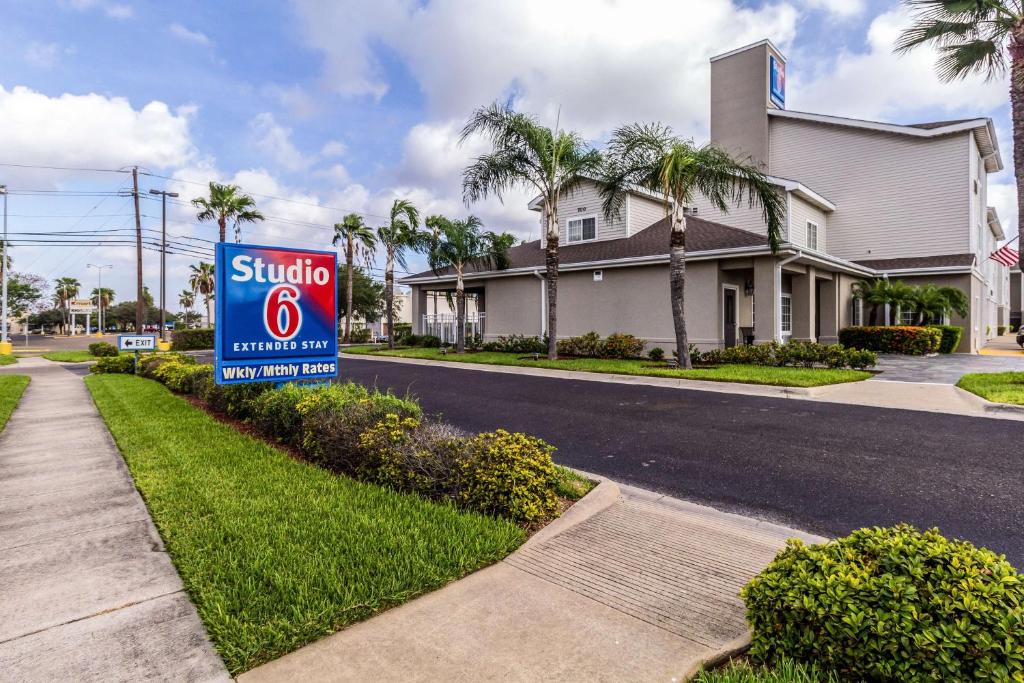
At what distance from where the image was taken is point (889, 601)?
2293 millimetres

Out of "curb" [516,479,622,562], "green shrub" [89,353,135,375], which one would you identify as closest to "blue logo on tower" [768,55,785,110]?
"curb" [516,479,622,562]

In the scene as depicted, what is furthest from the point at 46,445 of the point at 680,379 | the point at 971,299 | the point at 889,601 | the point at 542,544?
the point at 971,299

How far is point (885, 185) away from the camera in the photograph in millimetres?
24656

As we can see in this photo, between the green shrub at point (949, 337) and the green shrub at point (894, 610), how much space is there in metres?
24.0

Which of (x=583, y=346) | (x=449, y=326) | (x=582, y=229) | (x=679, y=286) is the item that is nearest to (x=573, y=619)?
(x=679, y=286)

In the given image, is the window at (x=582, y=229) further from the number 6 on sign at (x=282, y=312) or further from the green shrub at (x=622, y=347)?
the number 6 on sign at (x=282, y=312)

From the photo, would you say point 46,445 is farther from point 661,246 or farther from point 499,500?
point 661,246

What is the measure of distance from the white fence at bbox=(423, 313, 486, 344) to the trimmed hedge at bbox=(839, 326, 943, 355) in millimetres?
15804

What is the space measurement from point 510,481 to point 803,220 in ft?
76.5

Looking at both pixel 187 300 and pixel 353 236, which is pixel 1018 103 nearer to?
pixel 353 236

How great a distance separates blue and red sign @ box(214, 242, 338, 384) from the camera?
7.70 m

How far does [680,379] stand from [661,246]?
813 cm

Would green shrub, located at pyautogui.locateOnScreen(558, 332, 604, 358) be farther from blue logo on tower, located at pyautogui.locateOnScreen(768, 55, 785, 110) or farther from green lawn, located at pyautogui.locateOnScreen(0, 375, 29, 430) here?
blue logo on tower, located at pyautogui.locateOnScreen(768, 55, 785, 110)

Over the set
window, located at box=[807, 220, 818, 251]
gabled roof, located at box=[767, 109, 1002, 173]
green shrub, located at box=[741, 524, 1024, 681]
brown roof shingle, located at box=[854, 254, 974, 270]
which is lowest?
green shrub, located at box=[741, 524, 1024, 681]
